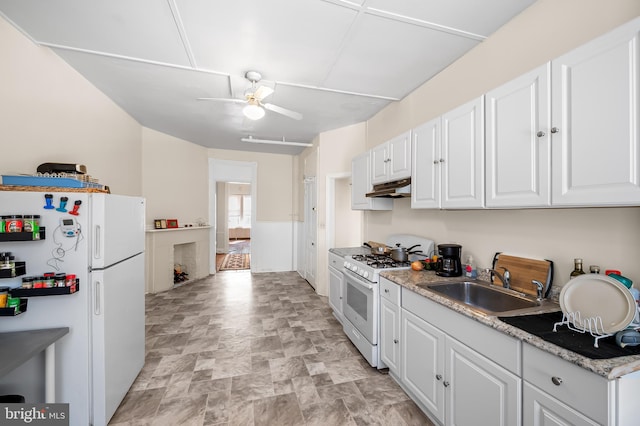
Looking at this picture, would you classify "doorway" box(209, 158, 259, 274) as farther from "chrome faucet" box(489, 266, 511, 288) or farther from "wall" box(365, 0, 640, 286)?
"chrome faucet" box(489, 266, 511, 288)

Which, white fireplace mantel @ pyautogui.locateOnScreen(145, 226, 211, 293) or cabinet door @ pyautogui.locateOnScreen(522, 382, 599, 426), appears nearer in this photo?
cabinet door @ pyautogui.locateOnScreen(522, 382, 599, 426)

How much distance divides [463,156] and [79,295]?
2.71 m

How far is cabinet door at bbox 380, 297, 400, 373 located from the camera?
208cm

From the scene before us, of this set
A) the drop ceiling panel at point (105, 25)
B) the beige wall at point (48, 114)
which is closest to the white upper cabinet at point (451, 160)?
the drop ceiling panel at point (105, 25)

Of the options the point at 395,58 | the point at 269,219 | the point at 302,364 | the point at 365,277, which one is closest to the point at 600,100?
the point at 395,58

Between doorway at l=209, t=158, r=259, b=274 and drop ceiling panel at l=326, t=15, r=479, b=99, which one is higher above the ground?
drop ceiling panel at l=326, t=15, r=479, b=99

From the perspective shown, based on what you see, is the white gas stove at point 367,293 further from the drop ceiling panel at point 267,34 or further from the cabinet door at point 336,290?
the drop ceiling panel at point 267,34

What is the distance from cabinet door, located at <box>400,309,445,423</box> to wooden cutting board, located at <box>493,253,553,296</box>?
25.6 inches

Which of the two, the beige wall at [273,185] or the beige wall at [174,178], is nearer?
the beige wall at [174,178]

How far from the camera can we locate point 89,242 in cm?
166

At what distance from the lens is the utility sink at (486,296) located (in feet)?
5.27

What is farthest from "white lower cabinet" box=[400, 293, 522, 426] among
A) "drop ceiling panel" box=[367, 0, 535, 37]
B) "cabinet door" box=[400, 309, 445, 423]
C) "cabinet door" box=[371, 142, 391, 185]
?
"drop ceiling panel" box=[367, 0, 535, 37]

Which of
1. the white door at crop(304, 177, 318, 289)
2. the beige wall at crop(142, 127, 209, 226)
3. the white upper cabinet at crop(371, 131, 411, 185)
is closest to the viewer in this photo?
the white upper cabinet at crop(371, 131, 411, 185)

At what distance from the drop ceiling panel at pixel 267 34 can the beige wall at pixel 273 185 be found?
11.8 ft
